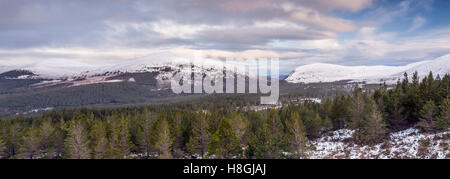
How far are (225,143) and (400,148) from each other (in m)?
24.7

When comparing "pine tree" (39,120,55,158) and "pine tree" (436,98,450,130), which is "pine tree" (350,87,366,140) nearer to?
"pine tree" (436,98,450,130)

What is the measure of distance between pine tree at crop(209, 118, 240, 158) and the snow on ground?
1252cm

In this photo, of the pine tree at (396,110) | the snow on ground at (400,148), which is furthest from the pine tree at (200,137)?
the pine tree at (396,110)

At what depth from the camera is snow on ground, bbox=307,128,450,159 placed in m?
31.1

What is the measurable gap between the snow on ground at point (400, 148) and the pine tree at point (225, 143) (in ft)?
41.1

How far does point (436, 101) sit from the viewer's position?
146 ft

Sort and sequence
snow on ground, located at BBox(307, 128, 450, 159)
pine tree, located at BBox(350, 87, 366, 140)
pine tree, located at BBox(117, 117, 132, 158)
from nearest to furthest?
1. snow on ground, located at BBox(307, 128, 450, 159)
2. pine tree, located at BBox(117, 117, 132, 158)
3. pine tree, located at BBox(350, 87, 366, 140)

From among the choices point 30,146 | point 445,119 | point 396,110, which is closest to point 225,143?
point 445,119

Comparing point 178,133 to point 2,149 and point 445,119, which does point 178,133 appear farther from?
point 445,119

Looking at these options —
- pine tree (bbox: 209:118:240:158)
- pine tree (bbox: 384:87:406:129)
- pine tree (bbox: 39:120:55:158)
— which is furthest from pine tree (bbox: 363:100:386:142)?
pine tree (bbox: 39:120:55:158)

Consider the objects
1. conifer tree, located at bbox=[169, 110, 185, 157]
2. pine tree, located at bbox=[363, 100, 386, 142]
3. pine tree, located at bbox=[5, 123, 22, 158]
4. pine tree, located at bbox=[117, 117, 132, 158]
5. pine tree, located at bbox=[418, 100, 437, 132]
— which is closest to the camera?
pine tree, located at bbox=[418, 100, 437, 132]

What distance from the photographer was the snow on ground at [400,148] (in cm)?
3113

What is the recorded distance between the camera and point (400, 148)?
115 ft
